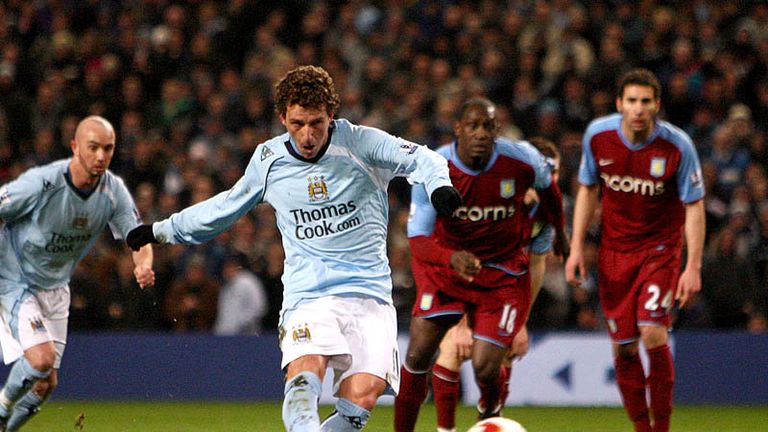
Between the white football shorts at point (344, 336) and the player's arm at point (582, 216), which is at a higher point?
the player's arm at point (582, 216)

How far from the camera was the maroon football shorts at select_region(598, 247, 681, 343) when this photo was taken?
7945 millimetres

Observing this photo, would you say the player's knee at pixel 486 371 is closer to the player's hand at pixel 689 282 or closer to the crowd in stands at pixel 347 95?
the player's hand at pixel 689 282

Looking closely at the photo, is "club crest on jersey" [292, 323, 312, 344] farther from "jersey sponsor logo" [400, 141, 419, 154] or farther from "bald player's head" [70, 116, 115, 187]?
"bald player's head" [70, 116, 115, 187]

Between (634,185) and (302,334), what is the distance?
300 centimetres

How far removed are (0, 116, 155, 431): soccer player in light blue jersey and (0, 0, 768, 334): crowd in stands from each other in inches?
170

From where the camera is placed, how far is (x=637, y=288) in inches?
318

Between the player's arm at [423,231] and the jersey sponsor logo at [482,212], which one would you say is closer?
the player's arm at [423,231]

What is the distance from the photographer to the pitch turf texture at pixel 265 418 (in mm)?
10398

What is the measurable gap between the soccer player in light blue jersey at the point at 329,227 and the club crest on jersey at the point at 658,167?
7.73 feet

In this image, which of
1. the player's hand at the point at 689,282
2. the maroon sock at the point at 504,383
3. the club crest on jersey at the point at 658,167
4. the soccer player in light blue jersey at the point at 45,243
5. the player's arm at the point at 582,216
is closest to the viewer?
the player's hand at the point at 689,282

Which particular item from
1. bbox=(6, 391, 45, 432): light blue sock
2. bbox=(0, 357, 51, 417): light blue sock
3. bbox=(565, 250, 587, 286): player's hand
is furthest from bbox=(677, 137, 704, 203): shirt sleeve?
bbox=(6, 391, 45, 432): light blue sock

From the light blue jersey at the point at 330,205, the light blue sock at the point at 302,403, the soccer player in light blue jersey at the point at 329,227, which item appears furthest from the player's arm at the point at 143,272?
the light blue sock at the point at 302,403

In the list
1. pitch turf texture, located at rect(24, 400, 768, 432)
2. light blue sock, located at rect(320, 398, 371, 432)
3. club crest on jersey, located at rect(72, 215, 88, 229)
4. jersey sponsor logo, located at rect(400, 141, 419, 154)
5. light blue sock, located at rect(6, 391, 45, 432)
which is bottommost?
pitch turf texture, located at rect(24, 400, 768, 432)

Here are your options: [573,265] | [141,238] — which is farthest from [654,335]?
[141,238]
